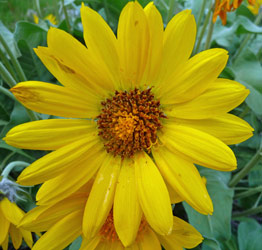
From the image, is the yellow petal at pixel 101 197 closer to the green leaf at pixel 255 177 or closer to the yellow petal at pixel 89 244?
the yellow petal at pixel 89 244

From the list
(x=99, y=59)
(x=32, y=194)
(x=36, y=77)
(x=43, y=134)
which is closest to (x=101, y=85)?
(x=99, y=59)

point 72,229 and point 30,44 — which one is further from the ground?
point 30,44

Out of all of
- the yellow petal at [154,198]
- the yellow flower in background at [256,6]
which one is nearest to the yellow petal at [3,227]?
the yellow petal at [154,198]

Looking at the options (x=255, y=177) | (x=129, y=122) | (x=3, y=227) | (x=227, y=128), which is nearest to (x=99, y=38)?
(x=129, y=122)

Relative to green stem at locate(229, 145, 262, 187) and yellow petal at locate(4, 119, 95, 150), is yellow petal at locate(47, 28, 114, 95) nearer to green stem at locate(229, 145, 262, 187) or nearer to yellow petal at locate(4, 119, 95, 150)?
yellow petal at locate(4, 119, 95, 150)

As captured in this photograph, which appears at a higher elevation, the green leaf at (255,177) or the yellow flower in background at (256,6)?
the yellow flower in background at (256,6)

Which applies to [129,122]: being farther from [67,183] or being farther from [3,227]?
[3,227]

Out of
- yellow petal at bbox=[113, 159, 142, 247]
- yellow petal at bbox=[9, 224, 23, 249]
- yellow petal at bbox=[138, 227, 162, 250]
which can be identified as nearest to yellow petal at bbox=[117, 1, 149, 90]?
yellow petal at bbox=[113, 159, 142, 247]
